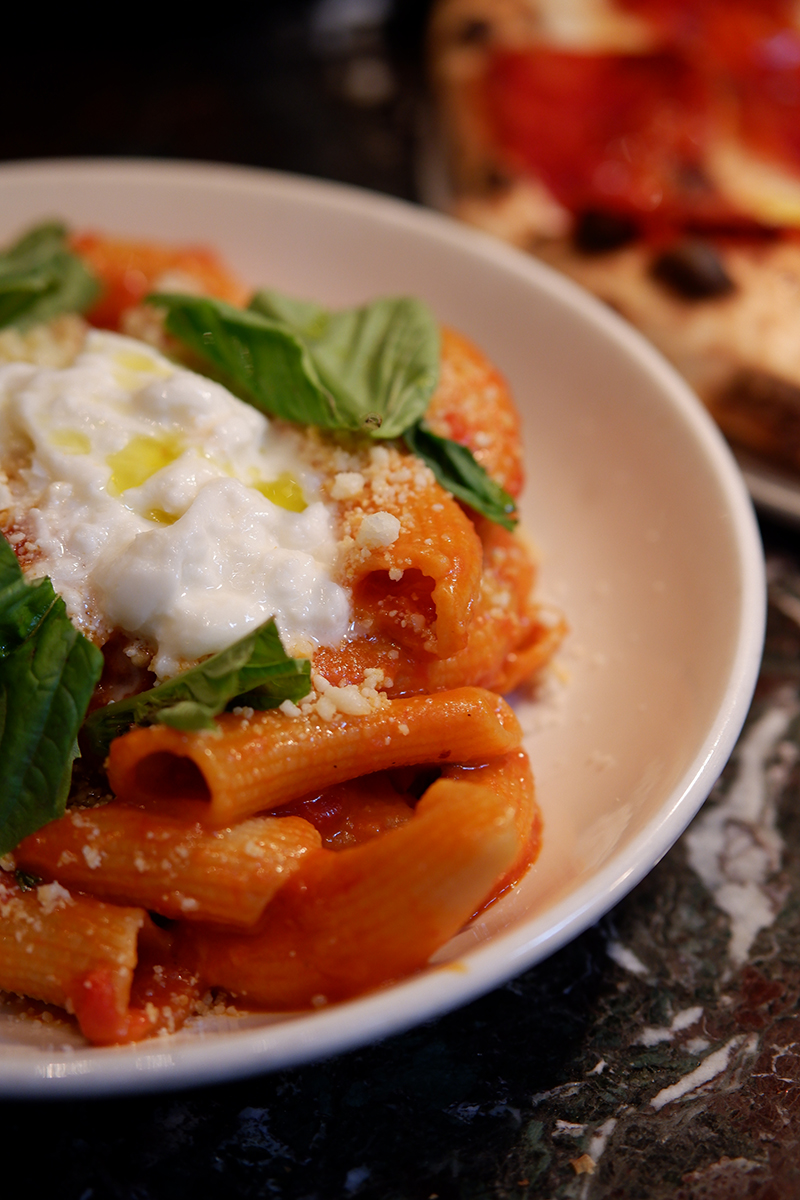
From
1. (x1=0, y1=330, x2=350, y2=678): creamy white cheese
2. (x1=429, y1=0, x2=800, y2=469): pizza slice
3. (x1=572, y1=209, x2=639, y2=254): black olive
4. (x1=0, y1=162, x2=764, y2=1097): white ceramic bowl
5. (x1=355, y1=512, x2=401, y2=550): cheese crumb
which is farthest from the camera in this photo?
(x1=572, y1=209, x2=639, y2=254): black olive

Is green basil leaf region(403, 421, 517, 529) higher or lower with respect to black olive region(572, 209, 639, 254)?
higher

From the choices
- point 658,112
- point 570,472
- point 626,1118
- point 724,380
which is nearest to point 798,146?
point 658,112

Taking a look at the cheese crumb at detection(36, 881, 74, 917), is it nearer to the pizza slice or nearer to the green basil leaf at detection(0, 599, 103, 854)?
the green basil leaf at detection(0, 599, 103, 854)

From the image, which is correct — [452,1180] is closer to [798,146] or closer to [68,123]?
[798,146]

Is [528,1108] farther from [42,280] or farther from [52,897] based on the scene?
[42,280]

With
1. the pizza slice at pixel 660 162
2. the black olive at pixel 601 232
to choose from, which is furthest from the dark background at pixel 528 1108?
the black olive at pixel 601 232

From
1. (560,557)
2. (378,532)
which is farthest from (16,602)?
(560,557)

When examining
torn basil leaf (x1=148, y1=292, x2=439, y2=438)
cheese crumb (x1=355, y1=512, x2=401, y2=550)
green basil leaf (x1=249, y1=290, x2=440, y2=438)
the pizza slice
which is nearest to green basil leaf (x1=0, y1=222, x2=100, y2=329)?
torn basil leaf (x1=148, y1=292, x2=439, y2=438)

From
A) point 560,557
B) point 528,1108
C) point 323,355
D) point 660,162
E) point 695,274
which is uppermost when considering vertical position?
point 323,355

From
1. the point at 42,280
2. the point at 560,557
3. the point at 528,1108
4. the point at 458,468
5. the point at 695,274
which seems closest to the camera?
the point at 528,1108
